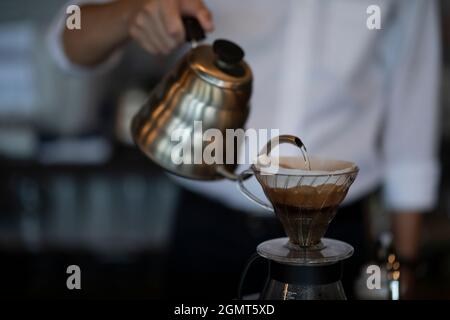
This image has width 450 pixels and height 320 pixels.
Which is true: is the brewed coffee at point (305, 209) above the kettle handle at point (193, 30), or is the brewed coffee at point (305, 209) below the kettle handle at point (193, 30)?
below

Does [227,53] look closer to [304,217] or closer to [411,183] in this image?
[304,217]

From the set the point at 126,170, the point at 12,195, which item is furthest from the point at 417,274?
the point at 12,195

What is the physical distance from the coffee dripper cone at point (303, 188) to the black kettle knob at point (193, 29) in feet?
0.55

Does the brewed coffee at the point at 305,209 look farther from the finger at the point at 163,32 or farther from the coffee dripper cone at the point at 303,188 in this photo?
the finger at the point at 163,32

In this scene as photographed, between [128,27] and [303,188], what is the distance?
1.19 ft

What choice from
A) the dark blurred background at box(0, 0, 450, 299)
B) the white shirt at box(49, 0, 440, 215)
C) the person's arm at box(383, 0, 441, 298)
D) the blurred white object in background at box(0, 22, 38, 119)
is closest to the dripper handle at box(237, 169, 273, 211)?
the white shirt at box(49, 0, 440, 215)

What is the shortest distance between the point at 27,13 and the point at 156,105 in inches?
84.0

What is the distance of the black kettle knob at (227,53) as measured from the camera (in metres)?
0.68

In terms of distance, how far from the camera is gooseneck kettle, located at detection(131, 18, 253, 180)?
691 millimetres

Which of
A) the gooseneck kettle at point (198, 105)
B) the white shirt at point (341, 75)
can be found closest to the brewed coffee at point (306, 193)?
the gooseneck kettle at point (198, 105)

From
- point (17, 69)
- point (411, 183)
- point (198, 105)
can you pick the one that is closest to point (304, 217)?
Answer: point (198, 105)

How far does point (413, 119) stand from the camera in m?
1.28

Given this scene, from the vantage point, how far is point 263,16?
3.63 ft

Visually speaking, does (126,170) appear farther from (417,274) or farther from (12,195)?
(417,274)
